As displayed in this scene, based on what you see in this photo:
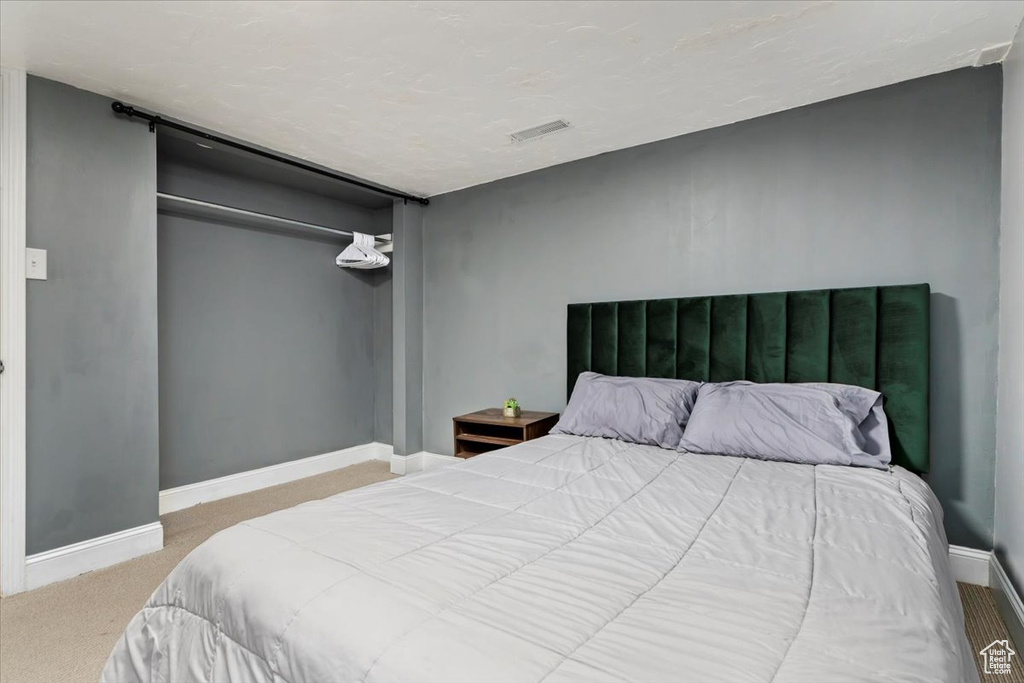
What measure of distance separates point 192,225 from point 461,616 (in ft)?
12.1

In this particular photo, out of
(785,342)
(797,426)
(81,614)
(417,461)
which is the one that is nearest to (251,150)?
(81,614)

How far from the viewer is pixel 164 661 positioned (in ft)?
4.53

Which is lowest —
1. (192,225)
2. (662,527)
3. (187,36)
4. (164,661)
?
(164,661)

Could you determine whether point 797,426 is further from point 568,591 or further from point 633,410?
point 568,591

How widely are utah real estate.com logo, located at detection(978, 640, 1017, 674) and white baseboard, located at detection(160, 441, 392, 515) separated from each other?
166 inches

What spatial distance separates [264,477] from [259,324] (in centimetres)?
124

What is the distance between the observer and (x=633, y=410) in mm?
2809

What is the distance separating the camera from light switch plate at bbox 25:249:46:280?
2396 millimetres

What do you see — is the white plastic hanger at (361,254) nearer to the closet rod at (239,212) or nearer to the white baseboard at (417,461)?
the closet rod at (239,212)

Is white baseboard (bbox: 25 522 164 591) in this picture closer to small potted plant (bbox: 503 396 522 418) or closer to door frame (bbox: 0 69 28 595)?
door frame (bbox: 0 69 28 595)

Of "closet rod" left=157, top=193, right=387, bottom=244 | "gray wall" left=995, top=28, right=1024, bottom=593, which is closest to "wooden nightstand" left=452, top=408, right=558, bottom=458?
"closet rod" left=157, top=193, right=387, bottom=244

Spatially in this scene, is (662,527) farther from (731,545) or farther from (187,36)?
(187,36)

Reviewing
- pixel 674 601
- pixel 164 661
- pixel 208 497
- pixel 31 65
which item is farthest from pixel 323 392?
pixel 674 601

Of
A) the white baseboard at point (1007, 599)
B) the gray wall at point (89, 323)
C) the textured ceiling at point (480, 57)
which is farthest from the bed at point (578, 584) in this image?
the textured ceiling at point (480, 57)
